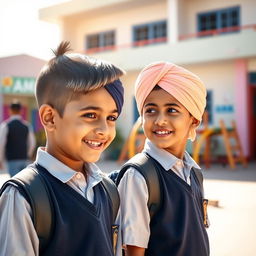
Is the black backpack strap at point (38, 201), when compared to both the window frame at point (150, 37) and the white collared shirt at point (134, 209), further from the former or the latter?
the window frame at point (150, 37)

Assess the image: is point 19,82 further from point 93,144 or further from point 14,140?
point 93,144

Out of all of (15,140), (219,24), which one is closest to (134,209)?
(15,140)

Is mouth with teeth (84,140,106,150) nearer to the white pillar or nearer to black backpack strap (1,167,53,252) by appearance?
black backpack strap (1,167,53,252)

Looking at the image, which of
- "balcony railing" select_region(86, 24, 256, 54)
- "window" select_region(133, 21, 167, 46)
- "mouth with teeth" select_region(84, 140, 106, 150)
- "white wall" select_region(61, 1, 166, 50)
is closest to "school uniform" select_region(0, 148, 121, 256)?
"mouth with teeth" select_region(84, 140, 106, 150)

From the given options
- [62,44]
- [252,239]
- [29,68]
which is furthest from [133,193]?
[29,68]

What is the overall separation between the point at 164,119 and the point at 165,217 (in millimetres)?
459

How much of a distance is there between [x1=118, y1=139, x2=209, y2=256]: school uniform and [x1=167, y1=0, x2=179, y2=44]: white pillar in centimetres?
1221

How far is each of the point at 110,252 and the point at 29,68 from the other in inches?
666

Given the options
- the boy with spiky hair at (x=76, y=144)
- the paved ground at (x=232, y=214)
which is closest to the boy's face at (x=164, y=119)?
the boy with spiky hair at (x=76, y=144)

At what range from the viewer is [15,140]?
610cm

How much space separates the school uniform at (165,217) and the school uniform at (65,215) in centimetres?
24

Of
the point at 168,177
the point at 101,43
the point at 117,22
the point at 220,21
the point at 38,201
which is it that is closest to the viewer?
the point at 38,201

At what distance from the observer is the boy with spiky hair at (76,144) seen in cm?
131

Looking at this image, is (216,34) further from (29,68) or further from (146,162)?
(146,162)
